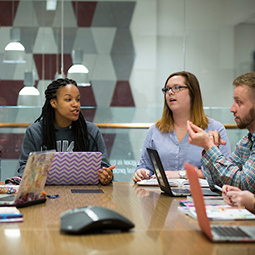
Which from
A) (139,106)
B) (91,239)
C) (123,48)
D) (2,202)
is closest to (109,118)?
(139,106)

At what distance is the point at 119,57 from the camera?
501cm

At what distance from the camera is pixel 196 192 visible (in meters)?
1.23

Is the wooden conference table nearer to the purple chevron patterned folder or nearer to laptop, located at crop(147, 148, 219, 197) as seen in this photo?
laptop, located at crop(147, 148, 219, 197)

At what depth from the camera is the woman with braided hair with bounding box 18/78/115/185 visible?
2770mm

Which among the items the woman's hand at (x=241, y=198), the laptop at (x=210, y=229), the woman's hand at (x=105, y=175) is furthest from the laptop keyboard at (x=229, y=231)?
the woman's hand at (x=105, y=175)

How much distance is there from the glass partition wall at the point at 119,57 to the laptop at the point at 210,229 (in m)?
3.58

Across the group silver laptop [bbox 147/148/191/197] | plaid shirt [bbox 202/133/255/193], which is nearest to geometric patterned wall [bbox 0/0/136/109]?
silver laptop [bbox 147/148/191/197]

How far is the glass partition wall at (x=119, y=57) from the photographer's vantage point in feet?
16.0

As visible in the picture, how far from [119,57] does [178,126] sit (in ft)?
6.91

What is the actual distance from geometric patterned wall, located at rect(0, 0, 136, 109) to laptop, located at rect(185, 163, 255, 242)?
3721 millimetres

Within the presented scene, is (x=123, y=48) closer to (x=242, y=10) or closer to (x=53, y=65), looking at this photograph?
(x=53, y=65)

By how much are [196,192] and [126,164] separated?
3718 mm

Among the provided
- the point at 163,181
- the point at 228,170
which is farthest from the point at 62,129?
the point at 228,170

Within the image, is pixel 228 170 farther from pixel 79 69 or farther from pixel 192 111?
pixel 79 69
